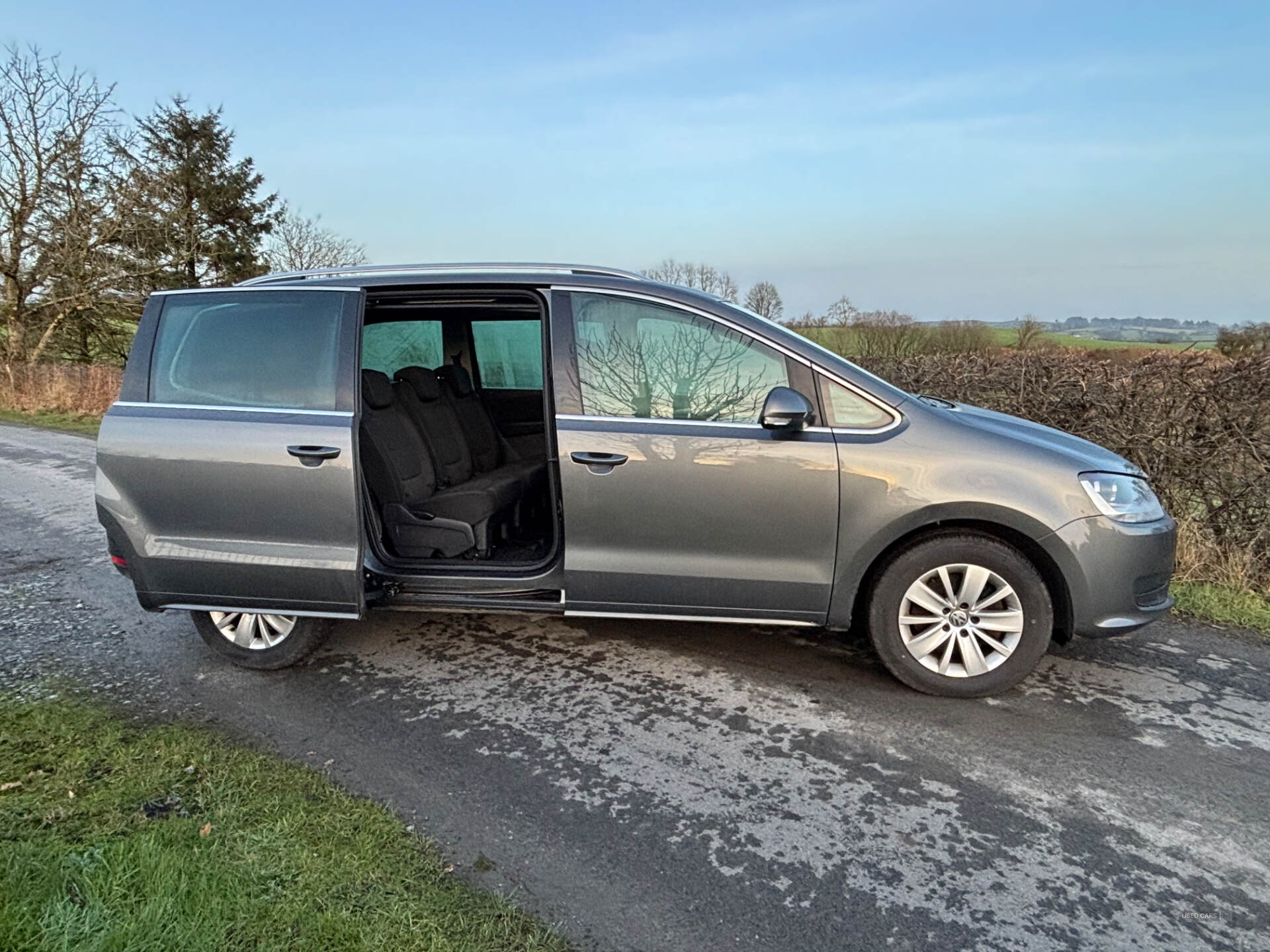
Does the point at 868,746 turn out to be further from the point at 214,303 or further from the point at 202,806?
the point at 214,303

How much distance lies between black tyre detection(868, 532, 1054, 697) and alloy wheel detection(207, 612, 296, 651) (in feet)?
9.46

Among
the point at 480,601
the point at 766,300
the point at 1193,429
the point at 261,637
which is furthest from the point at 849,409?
the point at 766,300

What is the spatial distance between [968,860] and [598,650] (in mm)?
2041

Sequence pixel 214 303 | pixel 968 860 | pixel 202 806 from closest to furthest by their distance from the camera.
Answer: pixel 968 860 < pixel 202 806 < pixel 214 303

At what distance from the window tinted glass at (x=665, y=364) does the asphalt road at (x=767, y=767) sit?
1.32 metres

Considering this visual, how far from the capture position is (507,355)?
594 centimetres

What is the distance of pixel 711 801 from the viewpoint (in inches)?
107

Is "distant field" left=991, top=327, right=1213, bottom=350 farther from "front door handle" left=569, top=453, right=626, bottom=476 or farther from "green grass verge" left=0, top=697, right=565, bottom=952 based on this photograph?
"green grass verge" left=0, top=697, right=565, bottom=952

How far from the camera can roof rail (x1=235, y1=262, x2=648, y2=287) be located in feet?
12.1

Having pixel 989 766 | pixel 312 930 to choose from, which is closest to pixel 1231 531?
pixel 989 766

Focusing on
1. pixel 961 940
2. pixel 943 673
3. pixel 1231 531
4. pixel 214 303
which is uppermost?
pixel 214 303

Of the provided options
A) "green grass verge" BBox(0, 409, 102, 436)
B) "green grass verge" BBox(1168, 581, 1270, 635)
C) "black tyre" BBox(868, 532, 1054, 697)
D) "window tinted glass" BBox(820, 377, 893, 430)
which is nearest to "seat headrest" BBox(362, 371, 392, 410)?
"window tinted glass" BBox(820, 377, 893, 430)

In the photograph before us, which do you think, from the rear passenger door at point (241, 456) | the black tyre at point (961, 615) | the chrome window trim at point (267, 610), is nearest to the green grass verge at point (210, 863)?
the chrome window trim at point (267, 610)

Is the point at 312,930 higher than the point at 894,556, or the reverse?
the point at 894,556
